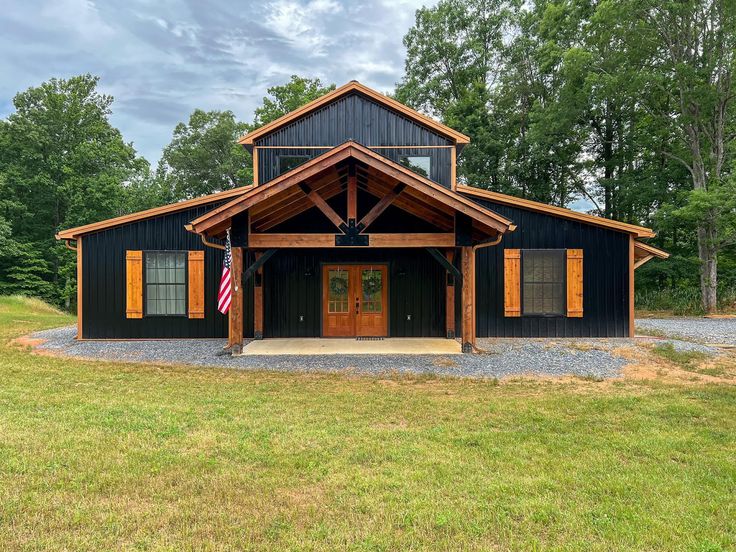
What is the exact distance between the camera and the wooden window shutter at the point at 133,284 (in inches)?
431

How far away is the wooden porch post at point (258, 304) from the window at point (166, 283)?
182 cm

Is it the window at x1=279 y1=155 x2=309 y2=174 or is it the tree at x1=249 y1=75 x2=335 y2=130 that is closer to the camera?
the window at x1=279 y1=155 x2=309 y2=174

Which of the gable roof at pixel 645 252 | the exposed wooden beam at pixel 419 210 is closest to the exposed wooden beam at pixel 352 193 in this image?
the exposed wooden beam at pixel 419 210

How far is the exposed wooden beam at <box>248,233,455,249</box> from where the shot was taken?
8375 millimetres

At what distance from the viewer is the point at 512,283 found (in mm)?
11219

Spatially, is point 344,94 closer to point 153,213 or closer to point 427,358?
point 153,213

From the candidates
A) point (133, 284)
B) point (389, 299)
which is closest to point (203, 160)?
point (133, 284)

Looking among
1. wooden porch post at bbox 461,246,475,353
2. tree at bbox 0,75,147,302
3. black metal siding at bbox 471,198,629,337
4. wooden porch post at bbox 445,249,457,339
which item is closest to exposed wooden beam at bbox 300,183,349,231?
wooden porch post at bbox 461,246,475,353

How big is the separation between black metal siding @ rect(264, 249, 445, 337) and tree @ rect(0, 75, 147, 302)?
22355 mm

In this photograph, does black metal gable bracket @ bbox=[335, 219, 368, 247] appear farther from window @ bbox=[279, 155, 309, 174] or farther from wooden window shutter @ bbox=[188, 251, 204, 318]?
wooden window shutter @ bbox=[188, 251, 204, 318]

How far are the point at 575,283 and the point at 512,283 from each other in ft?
5.33

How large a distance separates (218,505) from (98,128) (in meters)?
35.0

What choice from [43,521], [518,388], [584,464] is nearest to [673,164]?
[518,388]

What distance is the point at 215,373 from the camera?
7066 mm
